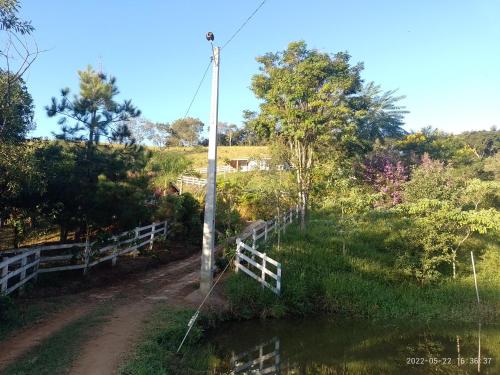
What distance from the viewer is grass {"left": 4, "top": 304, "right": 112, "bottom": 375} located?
657 centimetres

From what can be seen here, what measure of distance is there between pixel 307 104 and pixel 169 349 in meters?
19.5

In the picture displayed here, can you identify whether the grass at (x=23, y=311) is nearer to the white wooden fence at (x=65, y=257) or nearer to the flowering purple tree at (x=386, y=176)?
the white wooden fence at (x=65, y=257)

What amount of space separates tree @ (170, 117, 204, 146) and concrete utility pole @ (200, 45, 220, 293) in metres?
75.6

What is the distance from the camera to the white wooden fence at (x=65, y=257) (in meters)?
10.5

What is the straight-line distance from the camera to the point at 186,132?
288 ft

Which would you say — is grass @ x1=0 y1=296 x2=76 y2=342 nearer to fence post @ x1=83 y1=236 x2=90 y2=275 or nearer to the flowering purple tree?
fence post @ x1=83 y1=236 x2=90 y2=275

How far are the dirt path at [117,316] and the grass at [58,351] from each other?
154 mm

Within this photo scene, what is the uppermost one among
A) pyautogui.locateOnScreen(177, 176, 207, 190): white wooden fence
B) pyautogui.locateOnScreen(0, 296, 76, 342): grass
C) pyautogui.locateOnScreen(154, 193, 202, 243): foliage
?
pyautogui.locateOnScreen(177, 176, 207, 190): white wooden fence

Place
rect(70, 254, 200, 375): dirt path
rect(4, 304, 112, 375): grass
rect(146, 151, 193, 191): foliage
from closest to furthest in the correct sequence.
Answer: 1. rect(4, 304, 112, 375): grass
2. rect(70, 254, 200, 375): dirt path
3. rect(146, 151, 193, 191): foliage

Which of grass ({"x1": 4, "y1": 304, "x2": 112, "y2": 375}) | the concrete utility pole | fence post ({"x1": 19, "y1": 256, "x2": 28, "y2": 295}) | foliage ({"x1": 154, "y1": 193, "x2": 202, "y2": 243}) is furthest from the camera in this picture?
foliage ({"x1": 154, "y1": 193, "x2": 202, "y2": 243})

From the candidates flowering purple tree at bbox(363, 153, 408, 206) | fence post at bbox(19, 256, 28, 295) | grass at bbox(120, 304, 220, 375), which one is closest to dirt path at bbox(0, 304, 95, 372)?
fence post at bbox(19, 256, 28, 295)

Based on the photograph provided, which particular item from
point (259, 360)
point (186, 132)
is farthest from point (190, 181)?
point (186, 132)

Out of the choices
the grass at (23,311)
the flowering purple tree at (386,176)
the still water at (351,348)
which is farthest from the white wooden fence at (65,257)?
the flowering purple tree at (386,176)

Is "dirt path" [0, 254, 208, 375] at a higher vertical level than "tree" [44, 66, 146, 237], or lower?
lower
